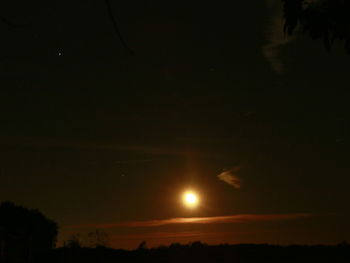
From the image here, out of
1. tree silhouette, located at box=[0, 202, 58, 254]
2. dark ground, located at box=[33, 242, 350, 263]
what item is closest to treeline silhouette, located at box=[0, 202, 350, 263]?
dark ground, located at box=[33, 242, 350, 263]

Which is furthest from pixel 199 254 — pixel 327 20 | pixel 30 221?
pixel 30 221

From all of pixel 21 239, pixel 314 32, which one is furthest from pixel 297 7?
pixel 21 239

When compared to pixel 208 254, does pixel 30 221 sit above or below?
above

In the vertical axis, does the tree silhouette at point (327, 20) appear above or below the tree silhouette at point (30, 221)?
below

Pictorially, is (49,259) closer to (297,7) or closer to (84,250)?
(84,250)

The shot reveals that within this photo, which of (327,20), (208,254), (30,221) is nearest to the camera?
(327,20)

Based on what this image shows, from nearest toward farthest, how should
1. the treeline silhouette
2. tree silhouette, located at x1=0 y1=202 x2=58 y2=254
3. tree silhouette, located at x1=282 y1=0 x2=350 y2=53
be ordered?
tree silhouette, located at x1=282 y1=0 x2=350 y2=53
the treeline silhouette
tree silhouette, located at x1=0 y1=202 x2=58 y2=254

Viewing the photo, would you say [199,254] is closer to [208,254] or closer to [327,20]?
[208,254]

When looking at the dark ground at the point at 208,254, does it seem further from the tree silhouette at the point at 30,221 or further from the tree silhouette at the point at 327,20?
the tree silhouette at the point at 30,221

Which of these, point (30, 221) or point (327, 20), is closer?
point (327, 20)

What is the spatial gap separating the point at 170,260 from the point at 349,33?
18639 millimetres

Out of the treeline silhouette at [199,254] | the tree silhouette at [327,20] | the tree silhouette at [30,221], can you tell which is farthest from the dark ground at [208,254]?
the tree silhouette at [30,221]

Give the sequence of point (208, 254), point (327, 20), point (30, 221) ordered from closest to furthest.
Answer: point (327, 20) → point (208, 254) → point (30, 221)

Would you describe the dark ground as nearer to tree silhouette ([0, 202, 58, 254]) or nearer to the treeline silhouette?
the treeline silhouette
